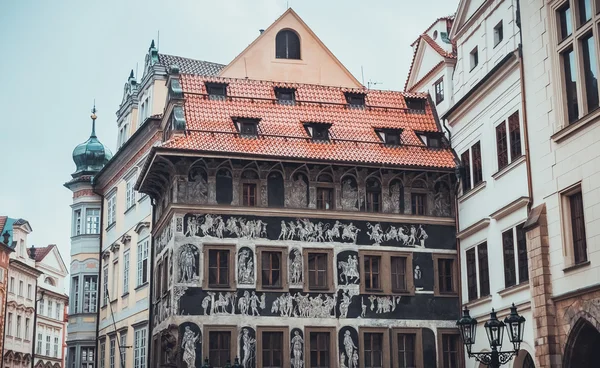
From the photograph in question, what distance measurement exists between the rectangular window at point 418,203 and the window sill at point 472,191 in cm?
119

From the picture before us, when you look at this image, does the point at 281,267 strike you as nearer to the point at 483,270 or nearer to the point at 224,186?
the point at 224,186

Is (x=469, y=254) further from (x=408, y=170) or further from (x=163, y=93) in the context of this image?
(x=163, y=93)

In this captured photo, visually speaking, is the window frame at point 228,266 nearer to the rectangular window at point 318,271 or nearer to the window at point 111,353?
the rectangular window at point 318,271

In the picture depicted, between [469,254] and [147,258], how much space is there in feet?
38.7

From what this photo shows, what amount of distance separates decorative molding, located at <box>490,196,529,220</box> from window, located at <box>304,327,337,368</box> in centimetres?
612

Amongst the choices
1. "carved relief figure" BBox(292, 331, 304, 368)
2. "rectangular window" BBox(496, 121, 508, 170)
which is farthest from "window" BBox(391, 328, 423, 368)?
"rectangular window" BBox(496, 121, 508, 170)

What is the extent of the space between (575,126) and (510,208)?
4565 millimetres

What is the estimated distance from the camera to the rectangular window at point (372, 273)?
103 ft

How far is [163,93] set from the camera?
3850cm

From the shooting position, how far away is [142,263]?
3684cm

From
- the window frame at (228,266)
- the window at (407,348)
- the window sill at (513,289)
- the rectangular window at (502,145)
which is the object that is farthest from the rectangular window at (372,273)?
the rectangular window at (502,145)

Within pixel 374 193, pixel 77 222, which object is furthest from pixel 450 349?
pixel 77 222

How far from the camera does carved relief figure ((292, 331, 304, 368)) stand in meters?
30.2

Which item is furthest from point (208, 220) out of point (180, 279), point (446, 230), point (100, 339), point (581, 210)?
point (100, 339)
